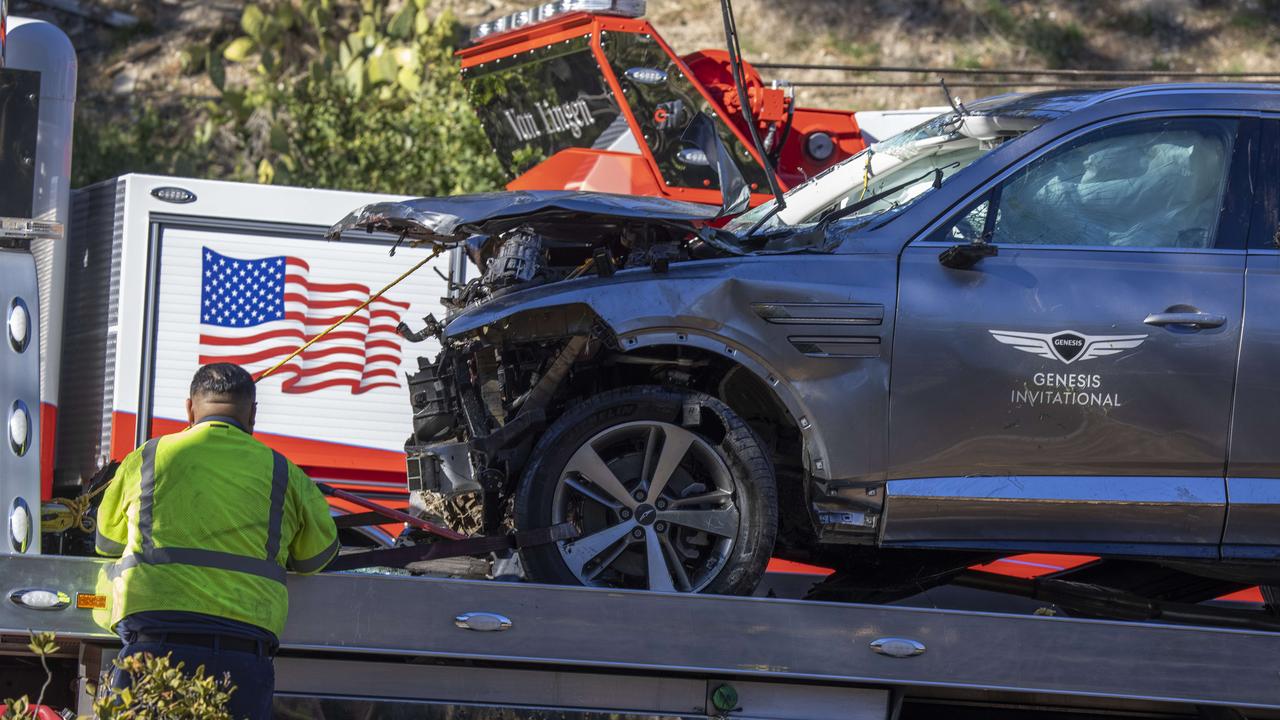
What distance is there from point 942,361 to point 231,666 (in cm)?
227

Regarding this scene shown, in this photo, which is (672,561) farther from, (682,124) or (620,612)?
(682,124)

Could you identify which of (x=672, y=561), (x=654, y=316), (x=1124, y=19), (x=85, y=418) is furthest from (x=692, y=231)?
(x=1124, y=19)

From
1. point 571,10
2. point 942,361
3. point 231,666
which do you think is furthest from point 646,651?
point 571,10

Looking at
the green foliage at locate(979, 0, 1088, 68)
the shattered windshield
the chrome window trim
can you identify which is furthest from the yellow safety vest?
the green foliage at locate(979, 0, 1088, 68)

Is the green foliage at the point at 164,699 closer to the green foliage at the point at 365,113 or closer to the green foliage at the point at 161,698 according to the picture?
the green foliage at the point at 161,698

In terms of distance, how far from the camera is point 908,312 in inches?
174

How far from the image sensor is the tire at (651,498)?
448 cm

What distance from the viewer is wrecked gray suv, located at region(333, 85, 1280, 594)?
14.4ft

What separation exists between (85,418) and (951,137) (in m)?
4.32

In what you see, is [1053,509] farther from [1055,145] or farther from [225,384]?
[225,384]

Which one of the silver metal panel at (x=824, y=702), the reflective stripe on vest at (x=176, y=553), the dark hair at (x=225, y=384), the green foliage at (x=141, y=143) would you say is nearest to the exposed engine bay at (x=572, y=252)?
the dark hair at (x=225, y=384)

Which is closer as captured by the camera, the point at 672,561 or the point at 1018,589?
the point at 672,561

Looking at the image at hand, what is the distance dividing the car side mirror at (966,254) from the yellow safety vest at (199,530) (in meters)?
2.12

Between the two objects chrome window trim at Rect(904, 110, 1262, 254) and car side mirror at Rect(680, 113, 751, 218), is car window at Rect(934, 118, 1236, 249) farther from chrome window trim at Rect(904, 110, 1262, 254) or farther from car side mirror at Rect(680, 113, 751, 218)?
car side mirror at Rect(680, 113, 751, 218)
